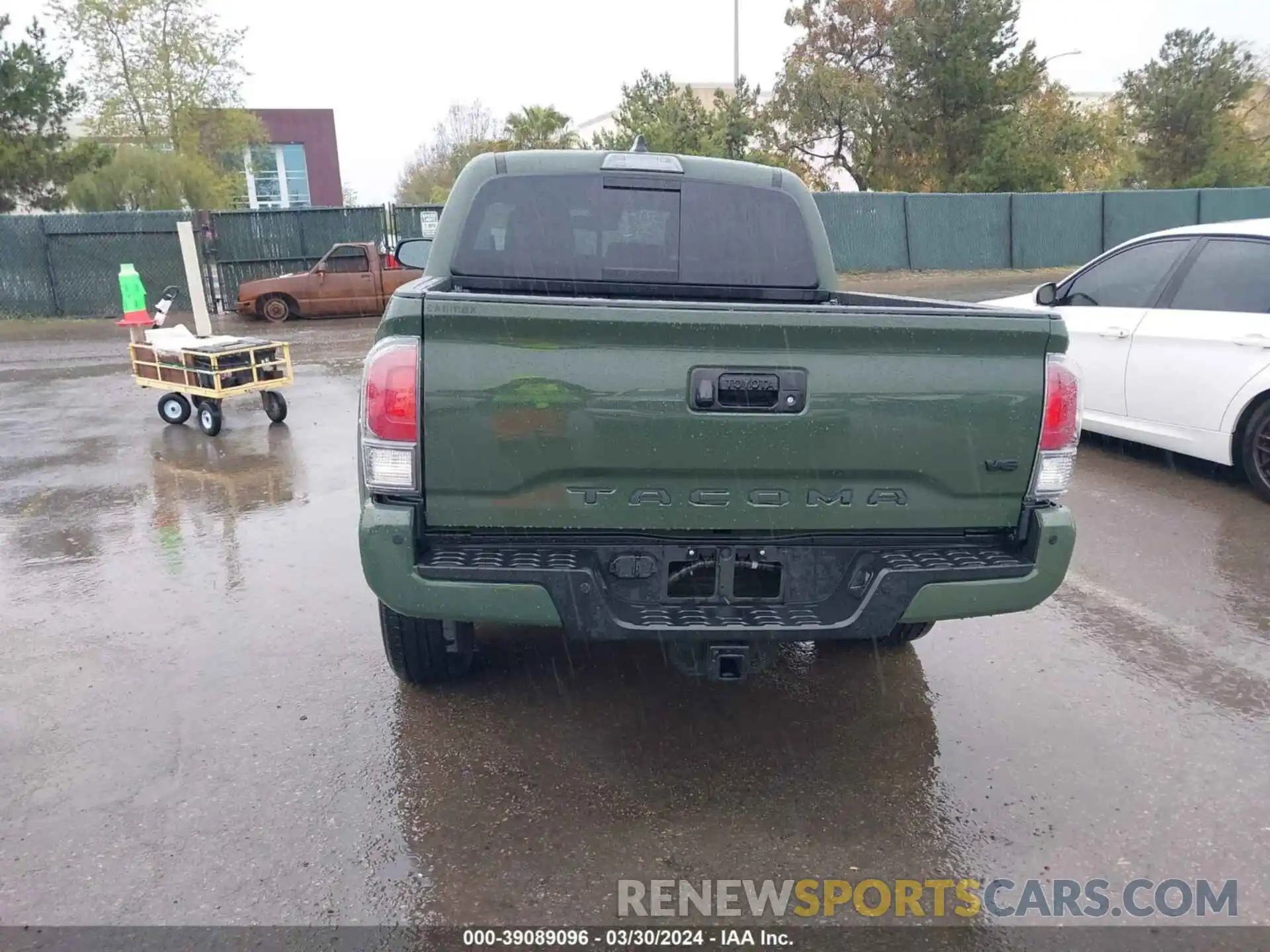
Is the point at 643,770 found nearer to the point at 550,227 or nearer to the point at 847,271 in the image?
the point at 550,227

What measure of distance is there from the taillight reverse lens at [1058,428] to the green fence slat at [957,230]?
79.0 feet

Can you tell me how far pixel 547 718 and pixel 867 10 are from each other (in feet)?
125

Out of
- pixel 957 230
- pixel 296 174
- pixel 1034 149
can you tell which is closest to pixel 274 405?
pixel 957 230

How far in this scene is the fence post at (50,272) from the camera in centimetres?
1867

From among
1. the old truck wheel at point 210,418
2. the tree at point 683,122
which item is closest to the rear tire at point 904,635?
the old truck wheel at point 210,418

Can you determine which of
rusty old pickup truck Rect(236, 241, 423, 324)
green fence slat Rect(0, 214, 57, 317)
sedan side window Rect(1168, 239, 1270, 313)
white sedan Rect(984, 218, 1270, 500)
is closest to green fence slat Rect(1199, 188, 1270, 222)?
rusty old pickup truck Rect(236, 241, 423, 324)

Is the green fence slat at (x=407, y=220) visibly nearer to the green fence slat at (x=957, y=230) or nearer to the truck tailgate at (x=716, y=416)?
the green fence slat at (x=957, y=230)

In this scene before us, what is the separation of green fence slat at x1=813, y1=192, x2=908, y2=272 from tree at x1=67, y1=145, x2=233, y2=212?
62.5 feet

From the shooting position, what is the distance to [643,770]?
3.23m

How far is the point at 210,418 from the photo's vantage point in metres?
8.30

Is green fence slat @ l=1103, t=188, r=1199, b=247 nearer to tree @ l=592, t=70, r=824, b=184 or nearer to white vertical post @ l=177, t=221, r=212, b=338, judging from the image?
tree @ l=592, t=70, r=824, b=184

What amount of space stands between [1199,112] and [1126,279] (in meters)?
33.3

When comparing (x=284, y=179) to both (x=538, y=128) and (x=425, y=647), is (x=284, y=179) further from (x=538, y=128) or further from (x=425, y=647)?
(x=425, y=647)

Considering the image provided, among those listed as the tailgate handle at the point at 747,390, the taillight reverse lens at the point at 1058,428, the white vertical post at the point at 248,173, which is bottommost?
the taillight reverse lens at the point at 1058,428
